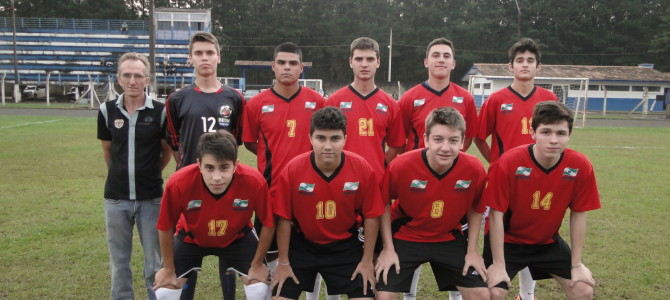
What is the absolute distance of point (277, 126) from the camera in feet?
12.3

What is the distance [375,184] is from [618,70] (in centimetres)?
4258

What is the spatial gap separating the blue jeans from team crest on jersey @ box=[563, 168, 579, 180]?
292 cm

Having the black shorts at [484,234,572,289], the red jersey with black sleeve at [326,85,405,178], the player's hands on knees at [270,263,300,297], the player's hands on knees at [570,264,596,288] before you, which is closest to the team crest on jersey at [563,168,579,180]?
the black shorts at [484,234,572,289]

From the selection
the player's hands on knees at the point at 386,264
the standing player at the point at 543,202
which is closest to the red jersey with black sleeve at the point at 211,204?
the player's hands on knees at the point at 386,264

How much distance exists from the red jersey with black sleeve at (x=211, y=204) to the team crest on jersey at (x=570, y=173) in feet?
6.64

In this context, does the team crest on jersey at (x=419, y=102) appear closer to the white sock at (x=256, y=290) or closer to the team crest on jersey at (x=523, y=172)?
the team crest on jersey at (x=523, y=172)

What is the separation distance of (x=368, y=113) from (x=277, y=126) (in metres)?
0.74

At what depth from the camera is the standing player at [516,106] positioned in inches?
161

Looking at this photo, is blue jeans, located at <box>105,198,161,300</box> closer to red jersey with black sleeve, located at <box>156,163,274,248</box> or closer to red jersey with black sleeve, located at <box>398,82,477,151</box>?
red jersey with black sleeve, located at <box>156,163,274,248</box>

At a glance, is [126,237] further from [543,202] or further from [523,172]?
[543,202]

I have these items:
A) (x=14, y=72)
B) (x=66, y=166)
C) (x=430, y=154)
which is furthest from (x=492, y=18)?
(x=430, y=154)

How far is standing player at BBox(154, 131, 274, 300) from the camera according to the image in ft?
9.89

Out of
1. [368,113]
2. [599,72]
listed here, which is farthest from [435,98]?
[599,72]

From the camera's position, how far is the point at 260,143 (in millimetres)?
3834
